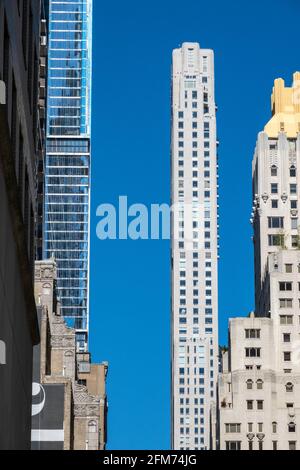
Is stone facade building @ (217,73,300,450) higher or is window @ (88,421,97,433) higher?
stone facade building @ (217,73,300,450)

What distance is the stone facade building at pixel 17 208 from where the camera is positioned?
121ft

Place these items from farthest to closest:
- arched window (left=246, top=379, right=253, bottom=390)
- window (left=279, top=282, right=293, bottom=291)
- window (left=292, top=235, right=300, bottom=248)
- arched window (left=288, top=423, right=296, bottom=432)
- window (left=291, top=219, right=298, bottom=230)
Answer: window (left=291, top=219, right=298, bottom=230) → window (left=292, top=235, right=300, bottom=248) → window (left=279, top=282, right=293, bottom=291) → arched window (left=246, top=379, right=253, bottom=390) → arched window (left=288, top=423, right=296, bottom=432)

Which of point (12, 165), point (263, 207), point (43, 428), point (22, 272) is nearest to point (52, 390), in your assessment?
point (43, 428)

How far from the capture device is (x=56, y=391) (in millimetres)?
86562

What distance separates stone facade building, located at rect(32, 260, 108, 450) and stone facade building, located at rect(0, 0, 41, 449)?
105 ft

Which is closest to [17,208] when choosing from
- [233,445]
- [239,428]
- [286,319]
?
[233,445]

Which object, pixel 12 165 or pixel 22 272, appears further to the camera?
pixel 22 272

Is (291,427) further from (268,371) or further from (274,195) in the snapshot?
(274,195)

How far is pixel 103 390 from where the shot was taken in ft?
477

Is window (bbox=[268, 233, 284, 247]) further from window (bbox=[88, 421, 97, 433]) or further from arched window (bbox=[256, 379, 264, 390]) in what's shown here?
window (bbox=[88, 421, 97, 433])

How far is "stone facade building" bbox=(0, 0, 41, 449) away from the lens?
3684 cm

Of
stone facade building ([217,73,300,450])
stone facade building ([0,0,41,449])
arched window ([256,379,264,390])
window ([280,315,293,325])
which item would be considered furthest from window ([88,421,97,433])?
stone facade building ([0,0,41,449])
